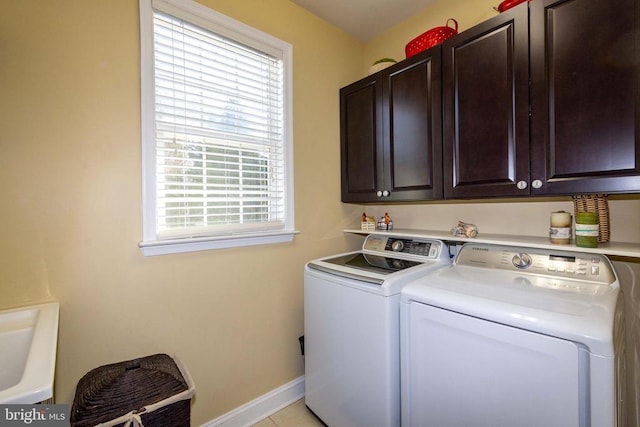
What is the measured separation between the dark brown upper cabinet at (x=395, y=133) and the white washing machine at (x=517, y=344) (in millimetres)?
608

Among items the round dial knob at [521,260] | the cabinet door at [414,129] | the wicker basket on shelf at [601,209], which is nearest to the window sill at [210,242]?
the cabinet door at [414,129]

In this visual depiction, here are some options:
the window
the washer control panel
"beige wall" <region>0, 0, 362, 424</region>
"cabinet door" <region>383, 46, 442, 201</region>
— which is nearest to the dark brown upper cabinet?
"cabinet door" <region>383, 46, 442, 201</region>

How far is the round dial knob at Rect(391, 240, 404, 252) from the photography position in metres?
1.86

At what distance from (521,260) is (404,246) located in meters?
0.63

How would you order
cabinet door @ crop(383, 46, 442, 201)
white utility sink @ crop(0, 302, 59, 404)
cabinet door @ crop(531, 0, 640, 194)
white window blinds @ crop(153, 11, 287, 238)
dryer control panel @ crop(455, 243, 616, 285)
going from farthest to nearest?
cabinet door @ crop(383, 46, 442, 201), white window blinds @ crop(153, 11, 287, 238), dryer control panel @ crop(455, 243, 616, 285), cabinet door @ crop(531, 0, 640, 194), white utility sink @ crop(0, 302, 59, 404)

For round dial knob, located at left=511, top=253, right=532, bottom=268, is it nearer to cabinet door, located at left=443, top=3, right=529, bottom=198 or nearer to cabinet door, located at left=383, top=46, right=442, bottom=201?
cabinet door, located at left=443, top=3, right=529, bottom=198

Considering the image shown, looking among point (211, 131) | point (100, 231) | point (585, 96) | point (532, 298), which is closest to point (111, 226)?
point (100, 231)

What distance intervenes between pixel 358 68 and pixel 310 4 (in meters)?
0.62

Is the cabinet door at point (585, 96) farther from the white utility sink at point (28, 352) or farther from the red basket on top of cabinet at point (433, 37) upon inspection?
the white utility sink at point (28, 352)

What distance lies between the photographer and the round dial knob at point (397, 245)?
1.86m

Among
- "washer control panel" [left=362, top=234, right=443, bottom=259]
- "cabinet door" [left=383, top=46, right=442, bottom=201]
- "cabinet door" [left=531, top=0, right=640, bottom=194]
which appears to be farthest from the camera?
"washer control panel" [left=362, top=234, right=443, bottom=259]

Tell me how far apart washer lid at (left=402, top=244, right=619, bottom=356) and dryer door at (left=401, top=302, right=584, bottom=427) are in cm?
4

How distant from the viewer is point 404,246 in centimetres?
184

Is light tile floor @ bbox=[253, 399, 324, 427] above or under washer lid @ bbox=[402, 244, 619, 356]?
under
